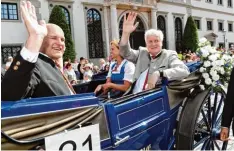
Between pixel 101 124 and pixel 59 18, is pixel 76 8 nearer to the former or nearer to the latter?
pixel 59 18

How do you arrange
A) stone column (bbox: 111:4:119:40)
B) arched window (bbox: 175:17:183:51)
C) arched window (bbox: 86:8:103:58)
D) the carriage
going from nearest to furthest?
1. the carriage
2. arched window (bbox: 86:8:103:58)
3. stone column (bbox: 111:4:119:40)
4. arched window (bbox: 175:17:183:51)

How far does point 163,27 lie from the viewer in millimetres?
25344

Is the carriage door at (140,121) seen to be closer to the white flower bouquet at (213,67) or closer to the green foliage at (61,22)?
the white flower bouquet at (213,67)

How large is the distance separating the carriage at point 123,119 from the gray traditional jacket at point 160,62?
114mm

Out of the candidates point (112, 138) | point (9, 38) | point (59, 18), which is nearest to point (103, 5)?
point (59, 18)

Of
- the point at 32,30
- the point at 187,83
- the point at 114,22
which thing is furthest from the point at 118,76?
the point at 114,22

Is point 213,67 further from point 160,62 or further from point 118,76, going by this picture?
point 118,76

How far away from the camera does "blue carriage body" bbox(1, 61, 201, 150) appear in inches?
67.1

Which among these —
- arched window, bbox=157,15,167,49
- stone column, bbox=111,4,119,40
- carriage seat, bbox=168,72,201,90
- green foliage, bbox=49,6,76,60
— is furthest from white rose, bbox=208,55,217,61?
arched window, bbox=157,15,167,49

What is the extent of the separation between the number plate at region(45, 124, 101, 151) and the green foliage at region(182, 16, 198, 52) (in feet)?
80.6

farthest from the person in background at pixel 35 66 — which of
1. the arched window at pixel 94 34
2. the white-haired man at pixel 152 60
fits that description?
the arched window at pixel 94 34

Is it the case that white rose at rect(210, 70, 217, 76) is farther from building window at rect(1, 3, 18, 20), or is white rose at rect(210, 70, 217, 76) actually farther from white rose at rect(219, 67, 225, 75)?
building window at rect(1, 3, 18, 20)

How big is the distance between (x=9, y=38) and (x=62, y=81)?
14073 millimetres

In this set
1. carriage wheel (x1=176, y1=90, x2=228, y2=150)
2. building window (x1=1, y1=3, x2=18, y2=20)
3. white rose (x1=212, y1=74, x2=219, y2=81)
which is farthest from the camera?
building window (x1=1, y1=3, x2=18, y2=20)
